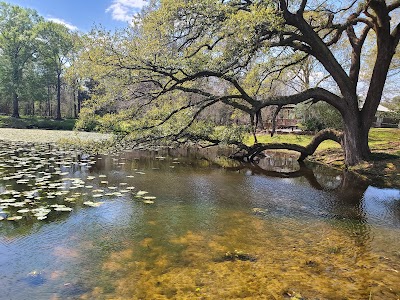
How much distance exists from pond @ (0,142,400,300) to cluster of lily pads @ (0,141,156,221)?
3 cm

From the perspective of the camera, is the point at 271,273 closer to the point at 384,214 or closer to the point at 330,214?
the point at 330,214

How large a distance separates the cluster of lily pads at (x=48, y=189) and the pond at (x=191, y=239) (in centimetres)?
3

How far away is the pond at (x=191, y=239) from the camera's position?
140 inches

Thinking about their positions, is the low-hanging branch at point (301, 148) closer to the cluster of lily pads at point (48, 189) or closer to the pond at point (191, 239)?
the pond at point (191, 239)

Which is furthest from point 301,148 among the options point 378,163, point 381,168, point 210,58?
point 210,58

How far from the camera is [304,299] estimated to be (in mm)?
3314

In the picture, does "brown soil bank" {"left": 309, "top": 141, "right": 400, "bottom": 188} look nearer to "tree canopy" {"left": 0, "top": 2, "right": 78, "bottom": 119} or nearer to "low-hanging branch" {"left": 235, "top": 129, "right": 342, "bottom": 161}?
"low-hanging branch" {"left": 235, "top": 129, "right": 342, "bottom": 161}

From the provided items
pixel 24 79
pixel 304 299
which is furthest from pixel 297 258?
pixel 24 79

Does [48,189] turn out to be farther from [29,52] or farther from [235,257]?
[29,52]

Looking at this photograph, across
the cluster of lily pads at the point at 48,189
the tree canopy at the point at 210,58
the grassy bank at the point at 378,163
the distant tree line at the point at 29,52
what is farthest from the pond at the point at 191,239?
the distant tree line at the point at 29,52

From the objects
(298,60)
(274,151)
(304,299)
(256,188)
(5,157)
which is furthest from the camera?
(274,151)

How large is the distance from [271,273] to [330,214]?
346cm

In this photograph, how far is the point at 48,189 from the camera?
756cm

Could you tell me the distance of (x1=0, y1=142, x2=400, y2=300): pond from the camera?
3.57m
